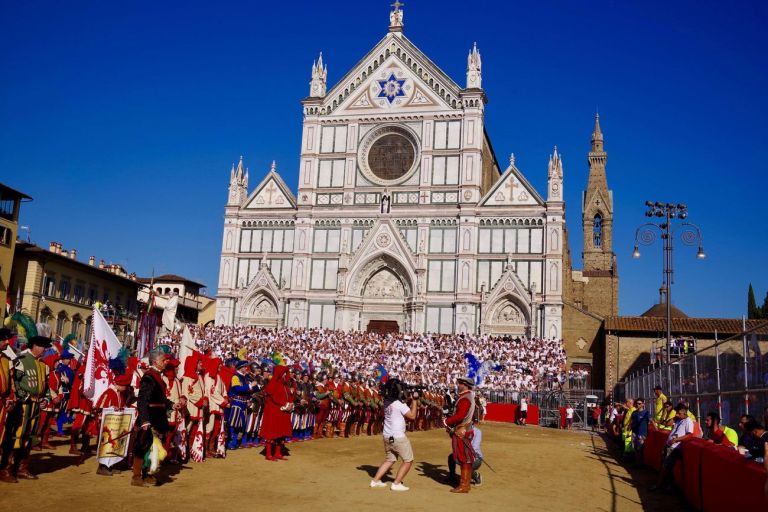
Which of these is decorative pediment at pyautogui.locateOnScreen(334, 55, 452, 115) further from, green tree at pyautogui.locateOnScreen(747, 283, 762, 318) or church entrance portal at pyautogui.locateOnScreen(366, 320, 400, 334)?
green tree at pyautogui.locateOnScreen(747, 283, 762, 318)

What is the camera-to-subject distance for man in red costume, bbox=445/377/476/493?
1191cm

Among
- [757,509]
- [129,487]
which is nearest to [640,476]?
[757,509]

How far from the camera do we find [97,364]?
1223cm

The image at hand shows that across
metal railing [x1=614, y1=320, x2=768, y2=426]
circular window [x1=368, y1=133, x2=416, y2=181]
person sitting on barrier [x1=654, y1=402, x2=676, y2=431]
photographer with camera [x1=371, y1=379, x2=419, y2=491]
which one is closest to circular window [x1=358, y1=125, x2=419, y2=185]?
circular window [x1=368, y1=133, x2=416, y2=181]

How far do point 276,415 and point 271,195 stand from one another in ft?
135

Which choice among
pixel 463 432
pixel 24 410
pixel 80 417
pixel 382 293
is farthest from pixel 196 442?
pixel 382 293

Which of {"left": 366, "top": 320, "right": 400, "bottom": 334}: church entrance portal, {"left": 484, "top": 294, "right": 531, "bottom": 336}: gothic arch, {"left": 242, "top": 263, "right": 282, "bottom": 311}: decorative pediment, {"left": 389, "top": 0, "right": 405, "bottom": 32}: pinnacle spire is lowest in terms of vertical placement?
{"left": 366, "top": 320, "right": 400, "bottom": 334}: church entrance portal

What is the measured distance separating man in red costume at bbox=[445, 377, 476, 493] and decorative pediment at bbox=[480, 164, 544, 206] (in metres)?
38.0

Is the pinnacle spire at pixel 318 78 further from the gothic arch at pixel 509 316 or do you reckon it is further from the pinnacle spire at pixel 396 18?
the gothic arch at pixel 509 316

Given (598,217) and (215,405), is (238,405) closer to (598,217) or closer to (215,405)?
(215,405)

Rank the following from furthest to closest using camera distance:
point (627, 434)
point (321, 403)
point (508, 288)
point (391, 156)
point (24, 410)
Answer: point (391, 156) < point (508, 288) < point (321, 403) < point (627, 434) < point (24, 410)

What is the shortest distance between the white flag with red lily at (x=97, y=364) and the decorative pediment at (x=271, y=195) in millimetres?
41742

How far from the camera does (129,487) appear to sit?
10.4 metres

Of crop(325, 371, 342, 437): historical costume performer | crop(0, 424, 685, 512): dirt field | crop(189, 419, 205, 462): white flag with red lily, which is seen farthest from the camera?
crop(325, 371, 342, 437): historical costume performer
